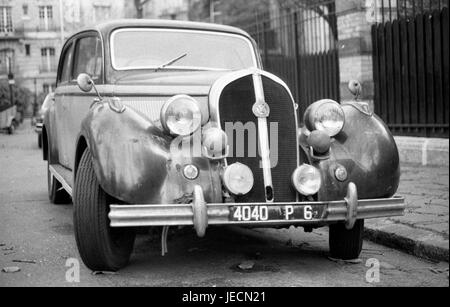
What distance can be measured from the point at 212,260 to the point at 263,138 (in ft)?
3.39

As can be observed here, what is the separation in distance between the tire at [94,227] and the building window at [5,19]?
2.75 metres

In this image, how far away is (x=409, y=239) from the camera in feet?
15.2

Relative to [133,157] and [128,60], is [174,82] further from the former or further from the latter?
[133,157]

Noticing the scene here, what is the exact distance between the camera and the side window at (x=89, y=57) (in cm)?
523

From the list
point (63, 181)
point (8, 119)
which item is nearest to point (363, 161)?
point (63, 181)

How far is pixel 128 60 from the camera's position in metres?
5.10

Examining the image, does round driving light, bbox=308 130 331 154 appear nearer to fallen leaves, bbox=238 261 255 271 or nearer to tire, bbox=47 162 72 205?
fallen leaves, bbox=238 261 255 271

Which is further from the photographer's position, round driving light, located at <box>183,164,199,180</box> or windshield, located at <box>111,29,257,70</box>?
windshield, located at <box>111,29,257,70</box>

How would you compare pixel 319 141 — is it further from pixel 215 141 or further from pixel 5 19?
pixel 5 19

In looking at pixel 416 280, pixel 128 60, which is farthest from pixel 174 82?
pixel 416 280

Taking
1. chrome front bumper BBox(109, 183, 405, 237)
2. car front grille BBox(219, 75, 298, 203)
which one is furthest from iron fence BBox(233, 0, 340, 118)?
chrome front bumper BBox(109, 183, 405, 237)

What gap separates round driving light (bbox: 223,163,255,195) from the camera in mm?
3771

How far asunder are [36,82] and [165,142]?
4.41m

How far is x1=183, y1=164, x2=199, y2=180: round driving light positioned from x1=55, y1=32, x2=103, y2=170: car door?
1591mm
